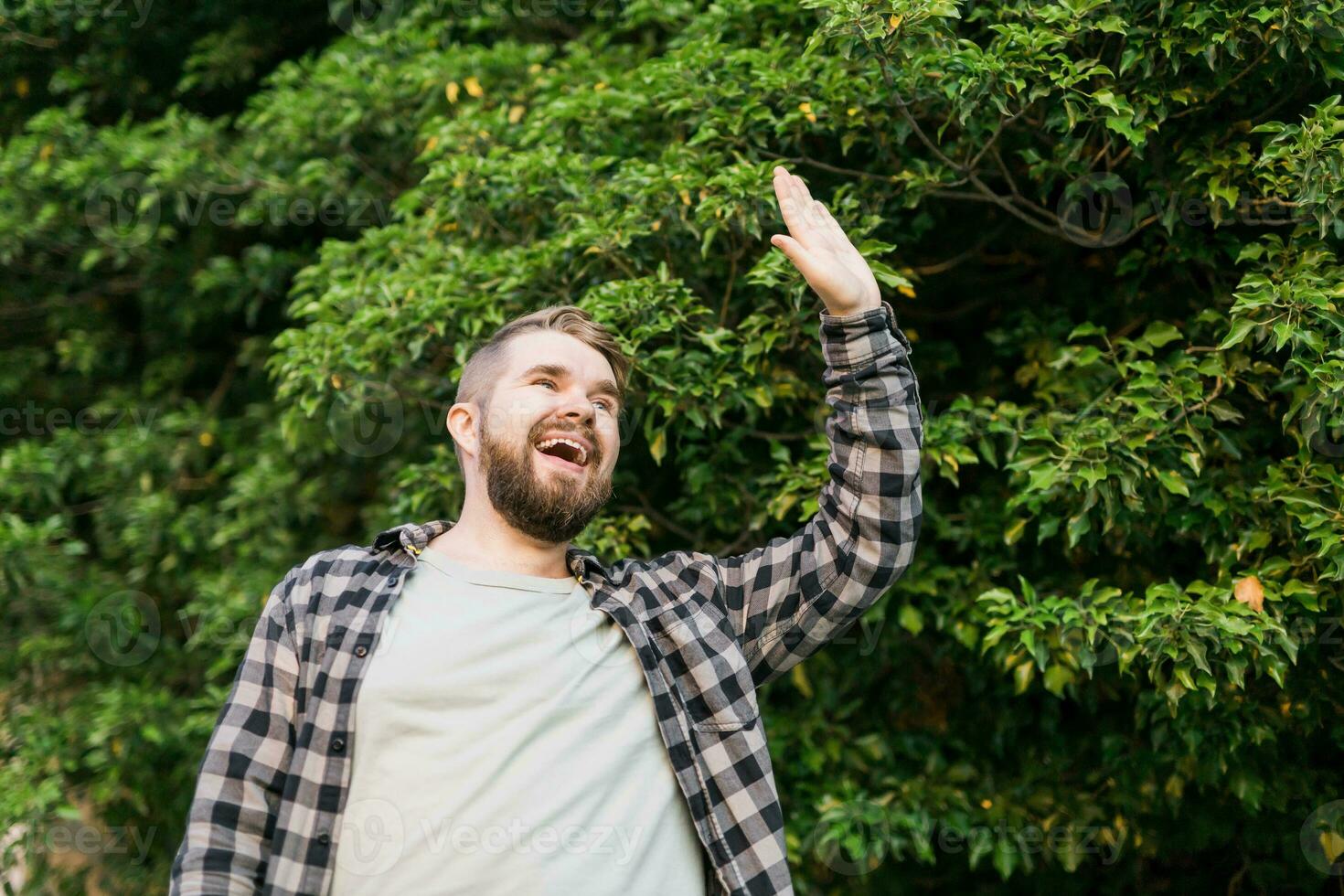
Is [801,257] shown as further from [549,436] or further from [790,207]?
[549,436]

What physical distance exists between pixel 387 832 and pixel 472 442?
828 mm

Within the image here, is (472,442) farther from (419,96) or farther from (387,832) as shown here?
(419,96)

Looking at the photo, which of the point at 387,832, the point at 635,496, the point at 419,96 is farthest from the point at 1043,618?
the point at 419,96

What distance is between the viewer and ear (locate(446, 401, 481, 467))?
2.43 m

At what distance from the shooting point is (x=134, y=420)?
4992 mm

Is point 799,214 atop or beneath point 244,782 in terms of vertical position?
atop
